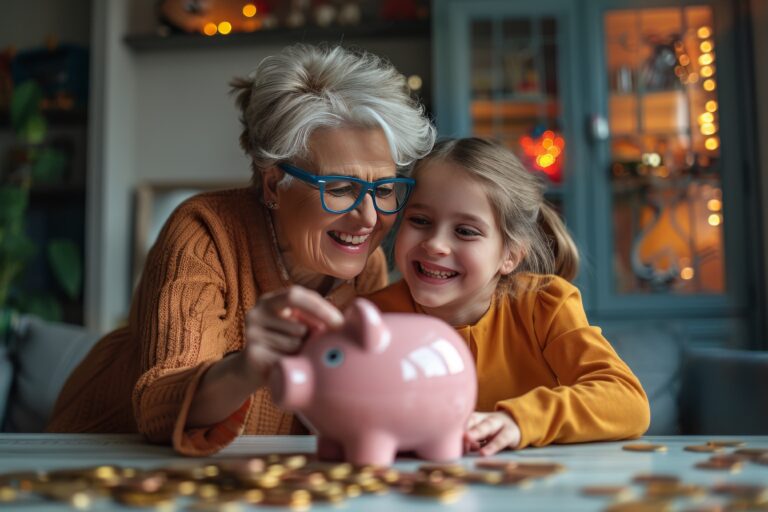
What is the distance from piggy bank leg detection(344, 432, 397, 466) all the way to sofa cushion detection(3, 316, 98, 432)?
5.92 feet

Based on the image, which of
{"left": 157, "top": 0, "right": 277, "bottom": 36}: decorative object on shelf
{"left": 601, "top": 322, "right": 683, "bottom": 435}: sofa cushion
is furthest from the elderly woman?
{"left": 157, "top": 0, "right": 277, "bottom": 36}: decorative object on shelf

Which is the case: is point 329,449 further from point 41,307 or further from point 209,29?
point 209,29

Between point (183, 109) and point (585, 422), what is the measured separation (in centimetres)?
353

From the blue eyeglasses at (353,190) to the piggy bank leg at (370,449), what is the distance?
0.54 metres

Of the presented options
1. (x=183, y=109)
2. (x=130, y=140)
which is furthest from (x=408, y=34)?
(x=130, y=140)

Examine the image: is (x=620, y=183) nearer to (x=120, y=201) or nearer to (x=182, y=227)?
(x=120, y=201)

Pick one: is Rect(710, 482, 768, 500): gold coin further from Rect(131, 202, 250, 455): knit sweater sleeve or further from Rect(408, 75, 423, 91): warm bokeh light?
Rect(408, 75, 423, 91): warm bokeh light

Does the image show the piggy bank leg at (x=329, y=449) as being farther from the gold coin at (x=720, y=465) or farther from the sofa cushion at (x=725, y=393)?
the sofa cushion at (x=725, y=393)

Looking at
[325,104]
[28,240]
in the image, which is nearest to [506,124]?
[28,240]

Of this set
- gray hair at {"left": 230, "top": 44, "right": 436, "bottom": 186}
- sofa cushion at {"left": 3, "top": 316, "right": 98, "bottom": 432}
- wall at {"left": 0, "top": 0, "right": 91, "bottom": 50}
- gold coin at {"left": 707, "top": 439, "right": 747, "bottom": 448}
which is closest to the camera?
gold coin at {"left": 707, "top": 439, "right": 747, "bottom": 448}

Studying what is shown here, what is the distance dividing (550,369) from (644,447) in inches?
13.4

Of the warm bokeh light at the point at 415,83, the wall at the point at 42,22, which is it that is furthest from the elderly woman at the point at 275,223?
the wall at the point at 42,22

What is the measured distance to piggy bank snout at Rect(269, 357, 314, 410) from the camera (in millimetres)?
781

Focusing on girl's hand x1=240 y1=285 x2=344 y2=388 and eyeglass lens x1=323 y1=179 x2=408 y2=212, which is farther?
eyeglass lens x1=323 y1=179 x2=408 y2=212
